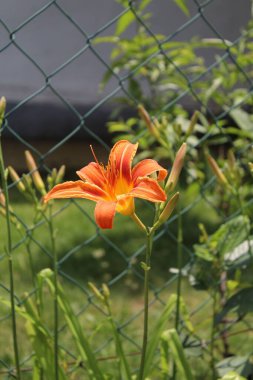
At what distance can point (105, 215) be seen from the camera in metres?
1.08

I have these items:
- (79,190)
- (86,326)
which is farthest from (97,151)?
(79,190)

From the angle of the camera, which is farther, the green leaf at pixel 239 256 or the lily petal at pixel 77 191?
the green leaf at pixel 239 256

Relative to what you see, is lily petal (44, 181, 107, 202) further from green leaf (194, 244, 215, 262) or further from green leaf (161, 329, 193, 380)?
green leaf (194, 244, 215, 262)

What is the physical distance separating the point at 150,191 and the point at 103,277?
2443 mm

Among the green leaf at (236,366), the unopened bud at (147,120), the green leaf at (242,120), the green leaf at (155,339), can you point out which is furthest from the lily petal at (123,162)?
the green leaf at (242,120)

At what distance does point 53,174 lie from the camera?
5.41 ft

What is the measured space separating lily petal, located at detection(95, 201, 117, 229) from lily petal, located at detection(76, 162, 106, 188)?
0.16 m

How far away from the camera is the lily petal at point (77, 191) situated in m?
1.17

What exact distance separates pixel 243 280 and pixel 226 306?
1618mm

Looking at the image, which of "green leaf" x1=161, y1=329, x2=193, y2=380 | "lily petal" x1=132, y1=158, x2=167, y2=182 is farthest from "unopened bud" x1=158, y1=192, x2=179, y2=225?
"green leaf" x1=161, y1=329, x2=193, y2=380

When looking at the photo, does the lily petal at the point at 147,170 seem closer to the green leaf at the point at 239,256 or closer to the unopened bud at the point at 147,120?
the unopened bud at the point at 147,120

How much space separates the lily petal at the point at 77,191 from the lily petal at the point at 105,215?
0.08 meters

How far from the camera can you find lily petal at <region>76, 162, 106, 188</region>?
126 cm

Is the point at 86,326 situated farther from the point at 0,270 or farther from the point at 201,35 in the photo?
the point at 201,35
